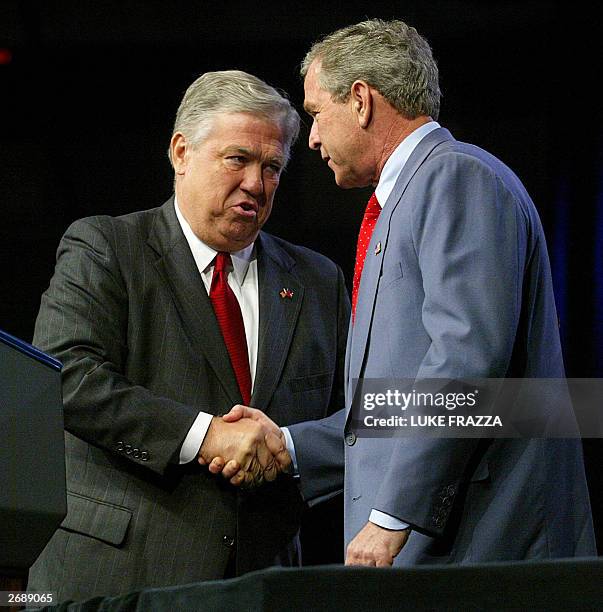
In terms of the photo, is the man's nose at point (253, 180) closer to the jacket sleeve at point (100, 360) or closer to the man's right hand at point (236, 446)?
the jacket sleeve at point (100, 360)

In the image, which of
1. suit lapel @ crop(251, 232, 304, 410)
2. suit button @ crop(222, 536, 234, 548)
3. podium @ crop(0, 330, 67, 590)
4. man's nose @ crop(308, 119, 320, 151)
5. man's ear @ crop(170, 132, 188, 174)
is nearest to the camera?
podium @ crop(0, 330, 67, 590)

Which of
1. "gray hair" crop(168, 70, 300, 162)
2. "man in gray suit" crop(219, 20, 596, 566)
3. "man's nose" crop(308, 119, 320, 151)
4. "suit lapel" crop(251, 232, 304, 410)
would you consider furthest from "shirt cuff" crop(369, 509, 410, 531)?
"gray hair" crop(168, 70, 300, 162)

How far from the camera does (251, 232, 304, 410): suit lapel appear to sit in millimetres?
2273

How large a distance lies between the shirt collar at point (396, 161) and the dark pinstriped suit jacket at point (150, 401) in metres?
0.51

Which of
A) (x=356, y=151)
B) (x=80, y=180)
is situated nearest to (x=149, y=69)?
(x=80, y=180)

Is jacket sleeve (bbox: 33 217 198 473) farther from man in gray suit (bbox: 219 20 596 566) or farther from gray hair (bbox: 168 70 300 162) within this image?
man in gray suit (bbox: 219 20 596 566)

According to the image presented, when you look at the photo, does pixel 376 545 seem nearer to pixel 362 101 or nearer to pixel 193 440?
pixel 193 440

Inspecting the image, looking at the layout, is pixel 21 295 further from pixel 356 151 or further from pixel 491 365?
pixel 491 365

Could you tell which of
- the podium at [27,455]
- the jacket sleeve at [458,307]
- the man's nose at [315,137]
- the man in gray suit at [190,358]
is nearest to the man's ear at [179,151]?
the man in gray suit at [190,358]

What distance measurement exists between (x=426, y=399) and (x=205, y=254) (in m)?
0.87

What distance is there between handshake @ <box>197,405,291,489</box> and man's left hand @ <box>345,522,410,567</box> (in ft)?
1.70

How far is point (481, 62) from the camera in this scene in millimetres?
3094

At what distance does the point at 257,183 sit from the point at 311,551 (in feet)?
3.53

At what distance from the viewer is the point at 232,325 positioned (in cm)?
230
